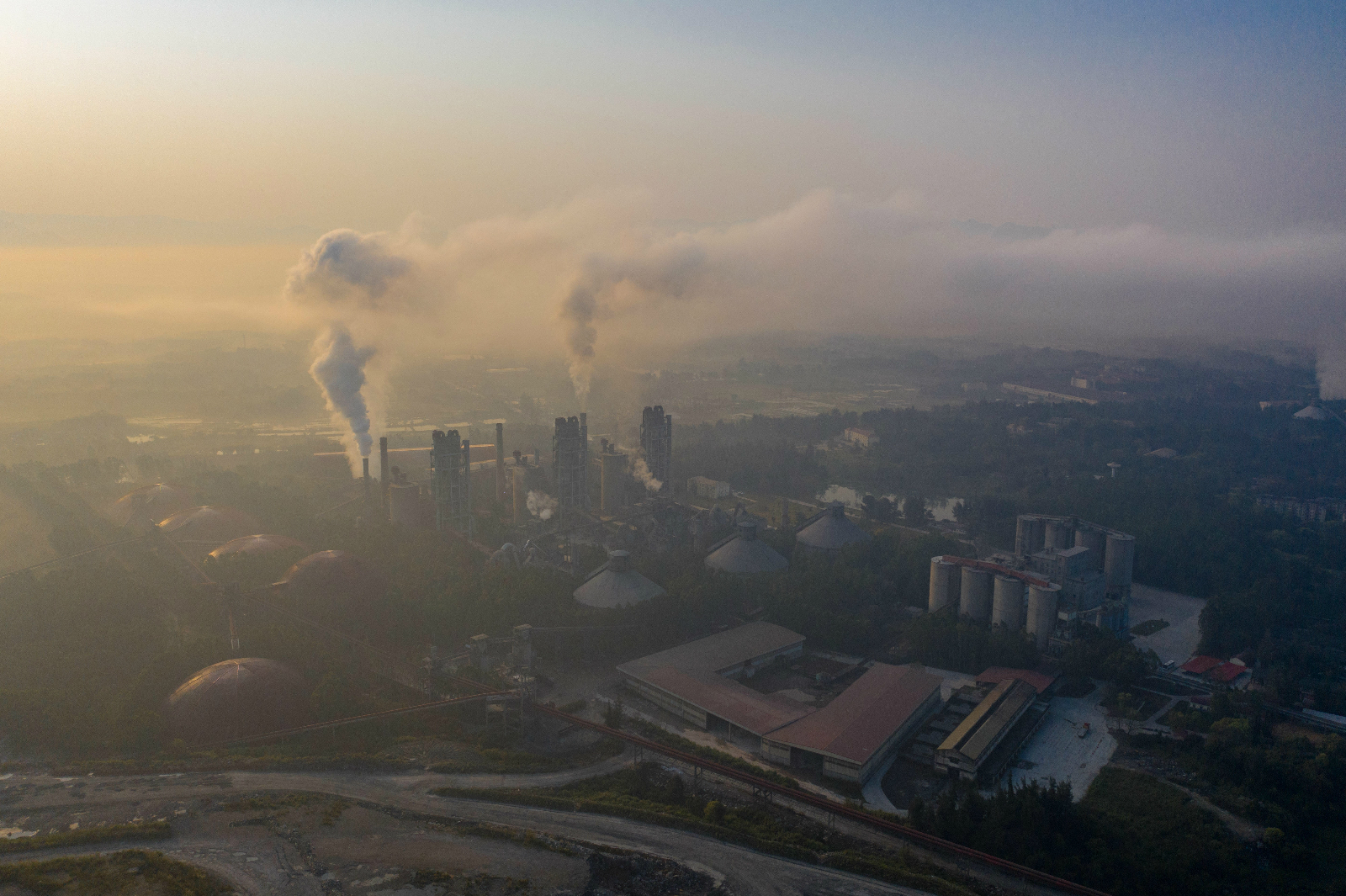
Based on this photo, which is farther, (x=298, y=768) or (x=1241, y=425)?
(x=1241, y=425)


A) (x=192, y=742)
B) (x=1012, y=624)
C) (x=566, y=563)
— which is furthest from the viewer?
(x=566, y=563)

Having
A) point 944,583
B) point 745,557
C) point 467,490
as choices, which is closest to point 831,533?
point 745,557

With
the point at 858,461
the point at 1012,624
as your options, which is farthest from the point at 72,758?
the point at 858,461

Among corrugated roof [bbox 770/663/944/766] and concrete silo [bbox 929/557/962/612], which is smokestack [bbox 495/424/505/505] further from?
corrugated roof [bbox 770/663/944/766]

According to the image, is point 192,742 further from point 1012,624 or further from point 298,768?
point 1012,624

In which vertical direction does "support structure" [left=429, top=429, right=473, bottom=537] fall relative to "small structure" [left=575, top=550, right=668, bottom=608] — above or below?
above

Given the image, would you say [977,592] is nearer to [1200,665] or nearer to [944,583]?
[944,583]

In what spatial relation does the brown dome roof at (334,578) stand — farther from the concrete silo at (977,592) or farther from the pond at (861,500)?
the pond at (861,500)

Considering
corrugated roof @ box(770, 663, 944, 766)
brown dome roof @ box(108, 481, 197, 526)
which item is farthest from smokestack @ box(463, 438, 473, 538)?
corrugated roof @ box(770, 663, 944, 766)
